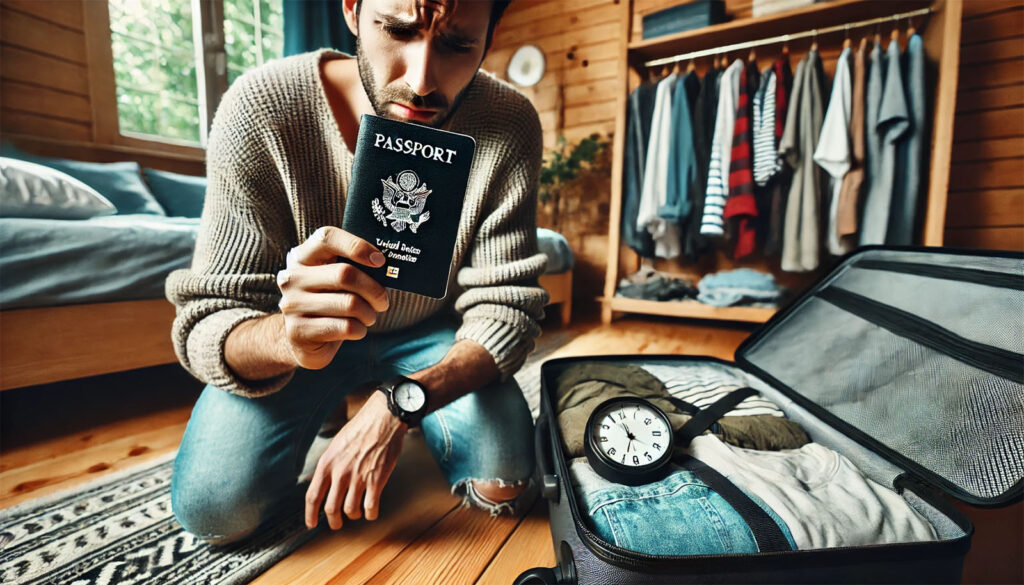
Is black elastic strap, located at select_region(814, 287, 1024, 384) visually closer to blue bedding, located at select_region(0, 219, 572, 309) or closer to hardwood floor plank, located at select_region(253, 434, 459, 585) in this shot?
hardwood floor plank, located at select_region(253, 434, 459, 585)

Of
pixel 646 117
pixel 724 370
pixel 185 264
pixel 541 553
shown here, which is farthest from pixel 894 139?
pixel 185 264

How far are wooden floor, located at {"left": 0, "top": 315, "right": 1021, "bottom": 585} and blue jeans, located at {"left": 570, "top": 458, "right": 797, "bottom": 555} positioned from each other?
17 cm

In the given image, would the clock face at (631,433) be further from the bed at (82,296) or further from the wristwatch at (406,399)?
the bed at (82,296)

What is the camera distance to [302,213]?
672mm

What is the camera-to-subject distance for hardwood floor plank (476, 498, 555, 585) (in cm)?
56

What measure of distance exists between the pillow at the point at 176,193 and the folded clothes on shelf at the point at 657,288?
188cm

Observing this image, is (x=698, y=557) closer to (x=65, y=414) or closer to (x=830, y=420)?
(x=830, y=420)

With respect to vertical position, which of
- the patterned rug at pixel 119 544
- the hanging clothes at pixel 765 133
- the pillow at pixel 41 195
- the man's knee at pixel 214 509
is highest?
the hanging clothes at pixel 765 133

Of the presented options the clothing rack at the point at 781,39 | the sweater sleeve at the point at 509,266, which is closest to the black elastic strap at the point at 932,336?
the sweater sleeve at the point at 509,266

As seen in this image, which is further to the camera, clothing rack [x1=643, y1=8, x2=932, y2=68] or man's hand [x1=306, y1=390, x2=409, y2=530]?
clothing rack [x1=643, y1=8, x2=932, y2=68]

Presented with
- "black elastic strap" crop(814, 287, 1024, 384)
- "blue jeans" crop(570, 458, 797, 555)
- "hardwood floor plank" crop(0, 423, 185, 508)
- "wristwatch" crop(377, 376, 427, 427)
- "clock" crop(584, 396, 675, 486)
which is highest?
"black elastic strap" crop(814, 287, 1024, 384)

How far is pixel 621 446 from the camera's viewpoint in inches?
21.7

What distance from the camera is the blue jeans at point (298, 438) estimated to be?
23.4 inches

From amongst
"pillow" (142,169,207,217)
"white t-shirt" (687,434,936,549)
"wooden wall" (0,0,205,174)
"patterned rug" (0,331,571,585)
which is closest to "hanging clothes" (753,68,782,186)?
"white t-shirt" (687,434,936,549)
